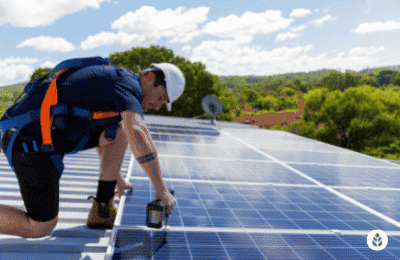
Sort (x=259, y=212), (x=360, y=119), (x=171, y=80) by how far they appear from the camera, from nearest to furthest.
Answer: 1. (x=171, y=80)
2. (x=259, y=212)
3. (x=360, y=119)

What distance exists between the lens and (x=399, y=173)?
6.59 metres

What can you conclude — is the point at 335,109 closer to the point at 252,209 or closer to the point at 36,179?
the point at 252,209

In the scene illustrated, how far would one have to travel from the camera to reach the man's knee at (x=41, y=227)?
8.89 ft

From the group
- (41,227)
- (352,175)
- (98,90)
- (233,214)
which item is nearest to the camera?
(98,90)

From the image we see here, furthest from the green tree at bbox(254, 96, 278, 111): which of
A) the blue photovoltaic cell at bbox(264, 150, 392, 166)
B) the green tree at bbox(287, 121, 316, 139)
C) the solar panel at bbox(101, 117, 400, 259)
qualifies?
the solar panel at bbox(101, 117, 400, 259)

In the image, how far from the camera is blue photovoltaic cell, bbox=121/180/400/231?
10.2 feet

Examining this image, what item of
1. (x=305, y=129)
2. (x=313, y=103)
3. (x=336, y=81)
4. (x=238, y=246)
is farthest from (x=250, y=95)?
(x=238, y=246)

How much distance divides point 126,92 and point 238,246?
160cm

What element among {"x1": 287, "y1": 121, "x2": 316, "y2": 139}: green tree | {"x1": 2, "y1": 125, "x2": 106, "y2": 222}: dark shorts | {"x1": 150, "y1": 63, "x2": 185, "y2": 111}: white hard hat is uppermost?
{"x1": 150, "y1": 63, "x2": 185, "y2": 111}: white hard hat

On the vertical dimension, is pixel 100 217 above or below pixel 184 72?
below

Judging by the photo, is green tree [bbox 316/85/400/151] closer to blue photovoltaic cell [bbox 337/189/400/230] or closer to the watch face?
blue photovoltaic cell [bbox 337/189/400/230]

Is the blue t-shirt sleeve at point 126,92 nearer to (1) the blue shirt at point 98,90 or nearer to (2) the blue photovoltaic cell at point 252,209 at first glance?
(1) the blue shirt at point 98,90

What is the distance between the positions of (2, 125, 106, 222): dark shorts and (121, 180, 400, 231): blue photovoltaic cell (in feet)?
2.26

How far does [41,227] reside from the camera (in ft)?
9.01
